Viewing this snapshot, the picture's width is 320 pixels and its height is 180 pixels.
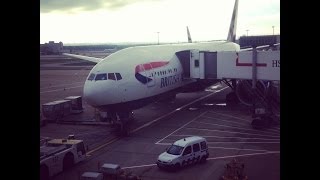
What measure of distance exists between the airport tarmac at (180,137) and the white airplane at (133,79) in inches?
84.8

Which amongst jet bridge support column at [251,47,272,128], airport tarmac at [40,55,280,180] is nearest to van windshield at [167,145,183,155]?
airport tarmac at [40,55,280,180]

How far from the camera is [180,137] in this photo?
2388 centimetres

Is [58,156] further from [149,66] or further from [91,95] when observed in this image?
[149,66]

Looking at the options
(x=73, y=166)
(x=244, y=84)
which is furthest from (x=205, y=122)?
(x=73, y=166)

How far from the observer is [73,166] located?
18.9 metres

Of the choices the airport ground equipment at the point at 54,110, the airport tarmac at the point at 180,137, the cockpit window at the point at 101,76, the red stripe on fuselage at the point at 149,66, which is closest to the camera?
the airport tarmac at the point at 180,137

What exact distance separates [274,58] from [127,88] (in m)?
10.5

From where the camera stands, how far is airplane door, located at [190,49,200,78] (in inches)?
1251

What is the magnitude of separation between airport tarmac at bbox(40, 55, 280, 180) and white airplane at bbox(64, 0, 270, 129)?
215 centimetres

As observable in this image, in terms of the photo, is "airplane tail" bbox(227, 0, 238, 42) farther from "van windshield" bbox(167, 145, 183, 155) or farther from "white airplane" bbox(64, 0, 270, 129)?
"van windshield" bbox(167, 145, 183, 155)

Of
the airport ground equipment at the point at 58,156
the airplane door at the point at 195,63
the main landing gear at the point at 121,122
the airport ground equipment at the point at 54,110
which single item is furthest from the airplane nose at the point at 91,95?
the airplane door at the point at 195,63

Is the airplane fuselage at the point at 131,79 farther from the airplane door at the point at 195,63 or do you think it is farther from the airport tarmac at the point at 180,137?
the airport tarmac at the point at 180,137

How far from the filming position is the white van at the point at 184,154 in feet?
57.8
